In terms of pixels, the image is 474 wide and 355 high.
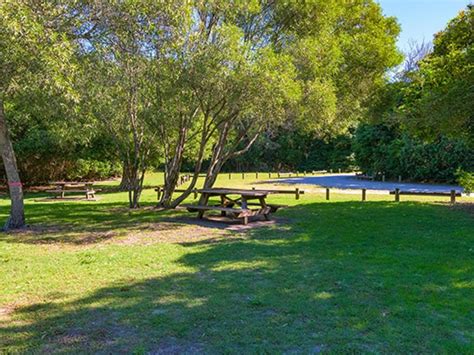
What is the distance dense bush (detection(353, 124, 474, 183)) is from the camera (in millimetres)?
30109

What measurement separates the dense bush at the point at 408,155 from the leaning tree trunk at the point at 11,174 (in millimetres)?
25036

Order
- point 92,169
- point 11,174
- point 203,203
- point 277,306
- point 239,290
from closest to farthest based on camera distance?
point 277,306 → point 239,290 → point 11,174 → point 203,203 → point 92,169

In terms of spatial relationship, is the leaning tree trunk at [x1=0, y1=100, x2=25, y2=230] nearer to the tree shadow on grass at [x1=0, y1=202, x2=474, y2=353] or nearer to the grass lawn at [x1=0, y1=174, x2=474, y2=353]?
the grass lawn at [x1=0, y1=174, x2=474, y2=353]

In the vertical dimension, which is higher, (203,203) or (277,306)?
(203,203)

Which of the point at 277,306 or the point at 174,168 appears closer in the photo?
the point at 277,306

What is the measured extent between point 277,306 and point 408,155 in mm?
30395

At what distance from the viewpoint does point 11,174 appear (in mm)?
9977

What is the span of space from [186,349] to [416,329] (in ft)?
7.15

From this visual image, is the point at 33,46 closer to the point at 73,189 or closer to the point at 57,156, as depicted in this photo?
the point at 73,189

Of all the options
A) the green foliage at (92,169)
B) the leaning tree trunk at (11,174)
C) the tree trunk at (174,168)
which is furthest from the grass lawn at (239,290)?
the green foliage at (92,169)

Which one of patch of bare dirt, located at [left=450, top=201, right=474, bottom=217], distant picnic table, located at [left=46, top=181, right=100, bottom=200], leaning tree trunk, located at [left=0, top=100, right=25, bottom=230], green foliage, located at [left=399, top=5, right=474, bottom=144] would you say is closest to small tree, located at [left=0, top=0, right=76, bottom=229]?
leaning tree trunk, located at [left=0, top=100, right=25, bottom=230]

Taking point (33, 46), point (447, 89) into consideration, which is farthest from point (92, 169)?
point (33, 46)

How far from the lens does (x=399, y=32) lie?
51.4ft

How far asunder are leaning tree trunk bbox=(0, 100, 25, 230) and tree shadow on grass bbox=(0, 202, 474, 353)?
15.9 ft
